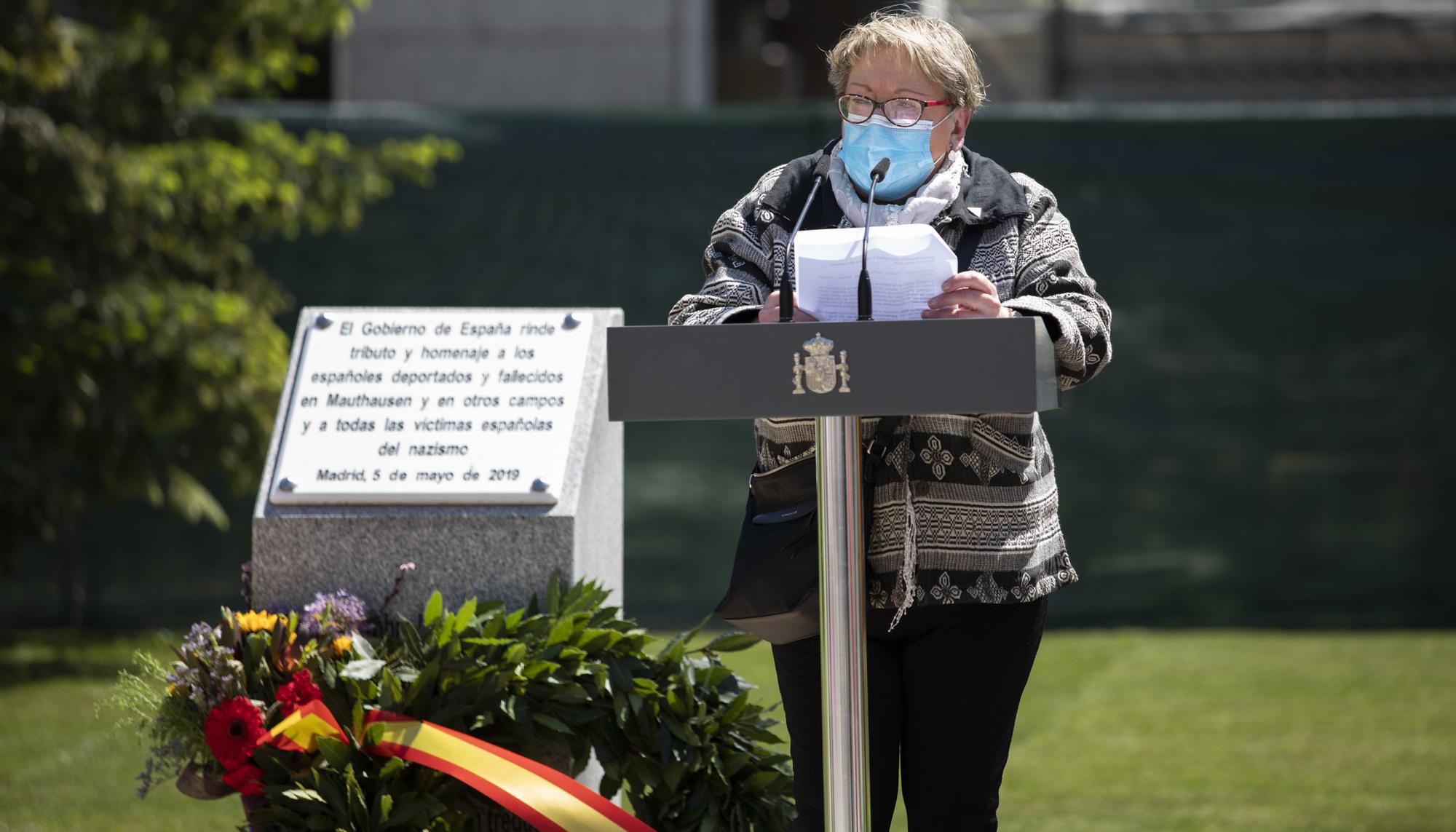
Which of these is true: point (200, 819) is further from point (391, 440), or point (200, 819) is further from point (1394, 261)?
point (1394, 261)

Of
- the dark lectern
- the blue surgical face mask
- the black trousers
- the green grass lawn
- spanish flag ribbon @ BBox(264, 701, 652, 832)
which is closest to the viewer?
the dark lectern

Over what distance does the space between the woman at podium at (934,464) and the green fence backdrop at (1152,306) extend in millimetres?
5825

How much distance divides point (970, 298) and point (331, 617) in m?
1.97

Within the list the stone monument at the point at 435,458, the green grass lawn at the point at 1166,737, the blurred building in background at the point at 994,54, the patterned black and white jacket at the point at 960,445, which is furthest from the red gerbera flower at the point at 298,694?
the blurred building in background at the point at 994,54

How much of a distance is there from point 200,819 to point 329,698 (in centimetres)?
204

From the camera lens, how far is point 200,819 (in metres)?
5.34

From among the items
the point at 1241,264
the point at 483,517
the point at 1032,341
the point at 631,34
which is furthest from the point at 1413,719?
the point at 631,34

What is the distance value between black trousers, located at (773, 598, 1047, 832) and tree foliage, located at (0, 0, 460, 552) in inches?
209

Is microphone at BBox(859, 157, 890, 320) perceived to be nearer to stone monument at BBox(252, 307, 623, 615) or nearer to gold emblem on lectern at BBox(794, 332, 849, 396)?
gold emblem on lectern at BBox(794, 332, 849, 396)

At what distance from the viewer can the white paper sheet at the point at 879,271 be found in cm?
250

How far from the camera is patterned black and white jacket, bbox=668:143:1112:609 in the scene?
2912 mm

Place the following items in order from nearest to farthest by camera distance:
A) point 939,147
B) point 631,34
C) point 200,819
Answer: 1. point 939,147
2. point 200,819
3. point 631,34

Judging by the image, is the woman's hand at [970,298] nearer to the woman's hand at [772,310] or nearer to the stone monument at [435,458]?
the woman's hand at [772,310]

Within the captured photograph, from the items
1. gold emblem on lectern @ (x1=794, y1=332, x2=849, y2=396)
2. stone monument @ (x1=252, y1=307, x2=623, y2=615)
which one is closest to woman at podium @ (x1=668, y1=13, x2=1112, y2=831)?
gold emblem on lectern @ (x1=794, y1=332, x2=849, y2=396)
